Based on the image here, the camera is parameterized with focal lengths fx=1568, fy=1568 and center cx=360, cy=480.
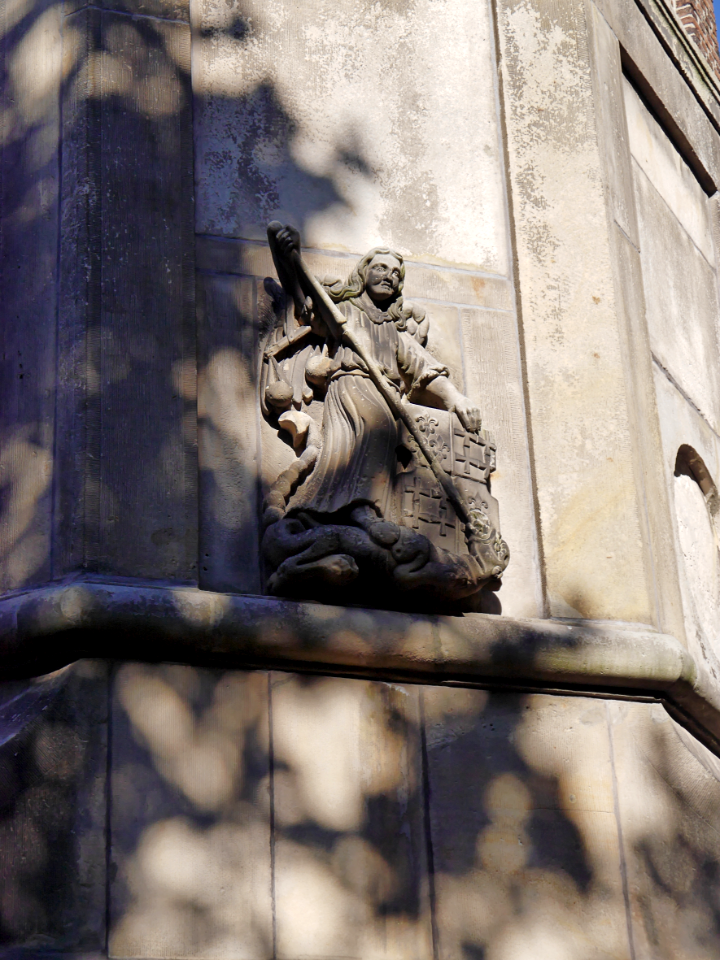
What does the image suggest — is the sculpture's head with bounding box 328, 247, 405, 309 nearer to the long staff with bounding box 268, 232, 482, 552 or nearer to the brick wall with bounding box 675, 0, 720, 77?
the long staff with bounding box 268, 232, 482, 552

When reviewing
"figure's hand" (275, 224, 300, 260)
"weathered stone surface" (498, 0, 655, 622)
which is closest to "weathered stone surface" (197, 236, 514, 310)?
"weathered stone surface" (498, 0, 655, 622)

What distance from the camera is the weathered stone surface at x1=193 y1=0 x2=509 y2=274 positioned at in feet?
19.0

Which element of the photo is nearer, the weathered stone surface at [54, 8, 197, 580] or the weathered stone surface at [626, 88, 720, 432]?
the weathered stone surface at [54, 8, 197, 580]

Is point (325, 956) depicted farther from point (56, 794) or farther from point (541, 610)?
point (541, 610)

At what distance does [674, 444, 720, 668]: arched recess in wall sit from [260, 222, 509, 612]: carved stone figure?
4.03ft

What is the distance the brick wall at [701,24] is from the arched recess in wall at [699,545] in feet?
9.78

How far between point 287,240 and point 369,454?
0.81 metres

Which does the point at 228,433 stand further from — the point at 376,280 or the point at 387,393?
the point at 376,280

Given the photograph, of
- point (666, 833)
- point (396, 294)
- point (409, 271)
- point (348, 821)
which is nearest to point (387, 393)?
point (396, 294)

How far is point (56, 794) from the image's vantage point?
14.6 ft

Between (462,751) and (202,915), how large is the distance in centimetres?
103

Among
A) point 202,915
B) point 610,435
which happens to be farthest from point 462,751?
point 610,435

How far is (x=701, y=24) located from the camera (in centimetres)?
895

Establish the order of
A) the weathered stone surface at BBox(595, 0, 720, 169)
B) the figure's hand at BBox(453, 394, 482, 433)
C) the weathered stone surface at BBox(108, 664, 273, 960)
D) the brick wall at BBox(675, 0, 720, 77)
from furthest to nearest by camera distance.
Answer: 1. the brick wall at BBox(675, 0, 720, 77)
2. the weathered stone surface at BBox(595, 0, 720, 169)
3. the figure's hand at BBox(453, 394, 482, 433)
4. the weathered stone surface at BBox(108, 664, 273, 960)
